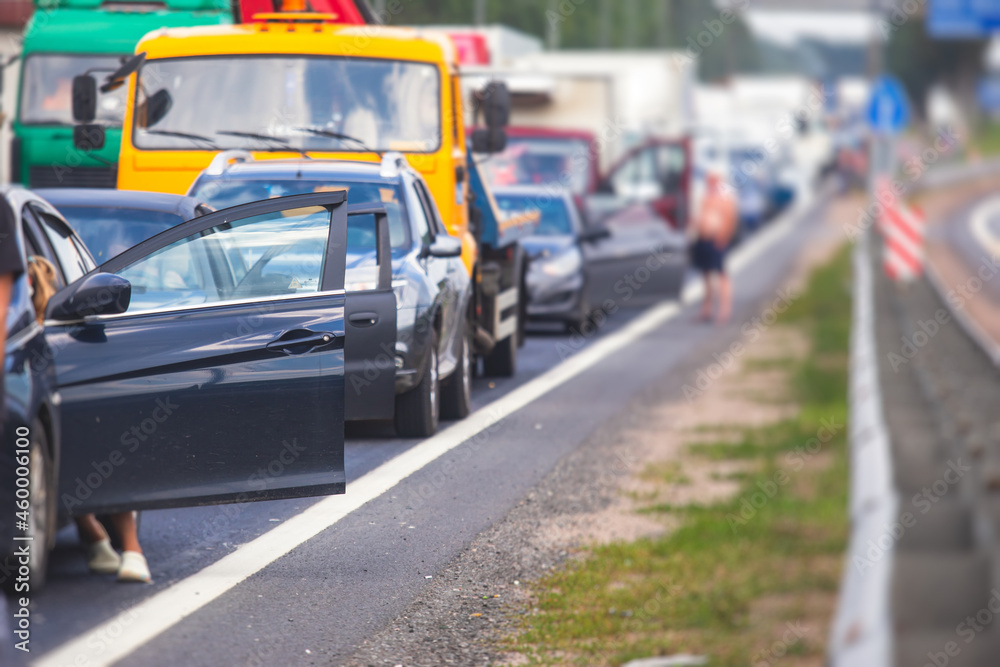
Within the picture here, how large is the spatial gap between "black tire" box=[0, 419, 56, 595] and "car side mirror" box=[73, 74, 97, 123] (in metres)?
0.88

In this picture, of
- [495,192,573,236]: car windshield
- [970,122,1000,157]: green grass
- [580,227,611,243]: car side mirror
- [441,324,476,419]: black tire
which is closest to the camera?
[441,324,476,419]: black tire

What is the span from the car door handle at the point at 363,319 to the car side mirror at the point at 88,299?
0.34 metres

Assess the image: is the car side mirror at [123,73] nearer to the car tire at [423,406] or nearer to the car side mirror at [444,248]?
the car tire at [423,406]

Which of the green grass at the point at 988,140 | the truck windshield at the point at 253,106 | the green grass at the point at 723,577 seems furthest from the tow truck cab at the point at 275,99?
the green grass at the point at 988,140

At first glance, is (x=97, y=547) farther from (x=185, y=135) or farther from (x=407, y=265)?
(x=407, y=265)

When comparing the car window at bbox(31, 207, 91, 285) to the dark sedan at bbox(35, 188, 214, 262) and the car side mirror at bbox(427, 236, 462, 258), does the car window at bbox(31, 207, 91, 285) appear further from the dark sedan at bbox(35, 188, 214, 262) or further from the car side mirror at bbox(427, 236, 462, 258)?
the car side mirror at bbox(427, 236, 462, 258)

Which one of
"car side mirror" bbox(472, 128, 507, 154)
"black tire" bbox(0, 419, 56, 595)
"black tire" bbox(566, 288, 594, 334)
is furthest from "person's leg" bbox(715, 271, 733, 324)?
"black tire" bbox(0, 419, 56, 595)

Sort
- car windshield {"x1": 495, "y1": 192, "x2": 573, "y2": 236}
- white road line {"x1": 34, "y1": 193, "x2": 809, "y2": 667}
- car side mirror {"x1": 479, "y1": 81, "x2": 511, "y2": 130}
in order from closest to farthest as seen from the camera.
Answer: white road line {"x1": 34, "y1": 193, "x2": 809, "y2": 667}
car side mirror {"x1": 479, "y1": 81, "x2": 511, "y2": 130}
car windshield {"x1": 495, "y1": 192, "x2": 573, "y2": 236}

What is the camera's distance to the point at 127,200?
2.48 meters

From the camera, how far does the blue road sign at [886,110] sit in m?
31.0

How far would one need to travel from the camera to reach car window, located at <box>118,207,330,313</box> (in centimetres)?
240

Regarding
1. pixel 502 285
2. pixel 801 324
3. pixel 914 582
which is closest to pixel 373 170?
pixel 502 285

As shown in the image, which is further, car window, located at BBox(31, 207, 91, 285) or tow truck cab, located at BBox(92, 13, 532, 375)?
tow truck cab, located at BBox(92, 13, 532, 375)

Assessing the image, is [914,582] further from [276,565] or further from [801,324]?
[801,324]
